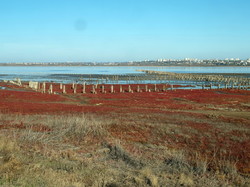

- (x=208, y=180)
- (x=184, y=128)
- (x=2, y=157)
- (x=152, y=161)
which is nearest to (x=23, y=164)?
(x=2, y=157)

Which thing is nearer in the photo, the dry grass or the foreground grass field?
the dry grass

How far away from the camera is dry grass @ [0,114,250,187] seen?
8.78 metres

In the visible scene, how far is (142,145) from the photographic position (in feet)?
49.9

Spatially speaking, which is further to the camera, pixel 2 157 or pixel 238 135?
pixel 238 135

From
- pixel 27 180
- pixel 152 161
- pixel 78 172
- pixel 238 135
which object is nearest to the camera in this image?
pixel 27 180

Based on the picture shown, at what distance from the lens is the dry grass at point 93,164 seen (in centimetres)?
878

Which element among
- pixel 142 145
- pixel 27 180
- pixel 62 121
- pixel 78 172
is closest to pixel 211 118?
pixel 142 145

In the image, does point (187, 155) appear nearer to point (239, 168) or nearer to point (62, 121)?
point (239, 168)

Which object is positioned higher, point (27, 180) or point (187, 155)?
point (27, 180)

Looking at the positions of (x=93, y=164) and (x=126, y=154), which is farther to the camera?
(x=126, y=154)

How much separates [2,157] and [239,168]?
359 inches

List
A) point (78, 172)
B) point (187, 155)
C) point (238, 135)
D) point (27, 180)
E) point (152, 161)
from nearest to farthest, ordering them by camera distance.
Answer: point (27, 180) < point (78, 172) < point (152, 161) < point (187, 155) < point (238, 135)

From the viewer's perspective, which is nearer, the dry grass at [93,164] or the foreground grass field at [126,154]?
the dry grass at [93,164]

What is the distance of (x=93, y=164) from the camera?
35.6 feet
